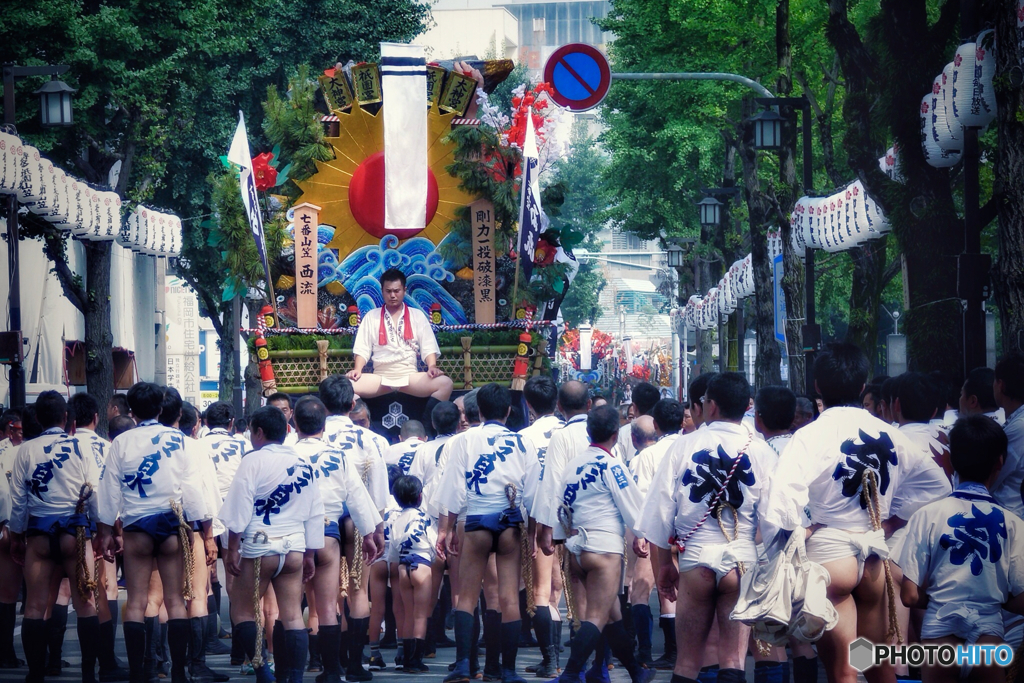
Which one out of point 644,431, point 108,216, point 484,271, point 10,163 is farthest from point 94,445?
point 108,216

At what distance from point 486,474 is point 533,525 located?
0.53 m

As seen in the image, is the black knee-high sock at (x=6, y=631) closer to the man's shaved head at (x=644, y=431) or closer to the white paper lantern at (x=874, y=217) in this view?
the man's shaved head at (x=644, y=431)

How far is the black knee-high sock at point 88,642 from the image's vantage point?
9250 millimetres

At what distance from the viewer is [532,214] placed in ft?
45.1

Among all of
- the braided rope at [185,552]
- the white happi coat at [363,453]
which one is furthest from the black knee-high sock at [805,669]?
the braided rope at [185,552]

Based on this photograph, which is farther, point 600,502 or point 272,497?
point 600,502

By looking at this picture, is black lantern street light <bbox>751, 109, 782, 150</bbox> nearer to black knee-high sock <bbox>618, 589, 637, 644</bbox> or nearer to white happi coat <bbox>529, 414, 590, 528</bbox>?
black knee-high sock <bbox>618, 589, 637, 644</bbox>

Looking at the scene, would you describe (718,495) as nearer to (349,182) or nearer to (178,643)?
(178,643)

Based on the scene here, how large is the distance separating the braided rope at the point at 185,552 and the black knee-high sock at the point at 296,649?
1019 mm

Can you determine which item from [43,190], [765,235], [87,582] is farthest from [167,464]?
[765,235]

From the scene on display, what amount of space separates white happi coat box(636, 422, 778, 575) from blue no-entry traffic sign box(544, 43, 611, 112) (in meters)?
9.19

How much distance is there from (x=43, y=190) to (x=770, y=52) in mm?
14637

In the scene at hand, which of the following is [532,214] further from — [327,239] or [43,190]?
[43,190]

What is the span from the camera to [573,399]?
9539 mm
